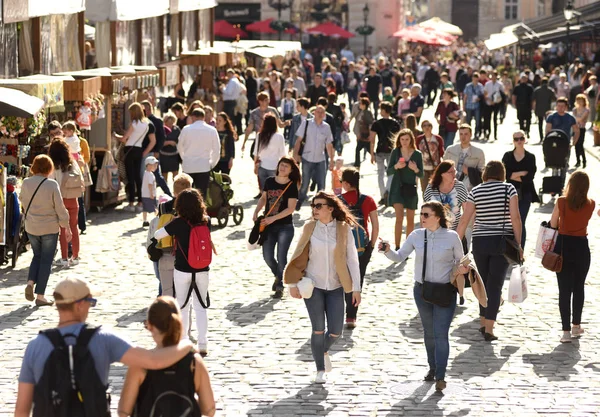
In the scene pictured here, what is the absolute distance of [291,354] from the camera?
1093 cm

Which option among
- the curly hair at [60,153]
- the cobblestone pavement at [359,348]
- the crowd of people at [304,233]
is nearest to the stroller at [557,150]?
the crowd of people at [304,233]

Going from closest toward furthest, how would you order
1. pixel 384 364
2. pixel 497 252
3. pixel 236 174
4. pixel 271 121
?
1. pixel 384 364
2. pixel 497 252
3. pixel 271 121
4. pixel 236 174

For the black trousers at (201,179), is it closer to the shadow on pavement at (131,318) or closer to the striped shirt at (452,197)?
the striped shirt at (452,197)

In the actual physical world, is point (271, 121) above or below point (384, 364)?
above

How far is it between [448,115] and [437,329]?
15213 mm

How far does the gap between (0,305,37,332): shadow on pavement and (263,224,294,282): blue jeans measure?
235 centimetres

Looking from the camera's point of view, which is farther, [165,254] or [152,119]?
[152,119]

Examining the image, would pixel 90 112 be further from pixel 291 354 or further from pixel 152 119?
pixel 291 354

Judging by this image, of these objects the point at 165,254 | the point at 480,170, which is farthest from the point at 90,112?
the point at 165,254

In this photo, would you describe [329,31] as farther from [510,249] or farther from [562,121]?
[510,249]

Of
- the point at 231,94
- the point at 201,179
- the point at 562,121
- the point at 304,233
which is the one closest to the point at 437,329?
the point at 304,233

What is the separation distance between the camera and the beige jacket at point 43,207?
1255 cm

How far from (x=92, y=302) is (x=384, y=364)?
4526 mm

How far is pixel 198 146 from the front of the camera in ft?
56.2
